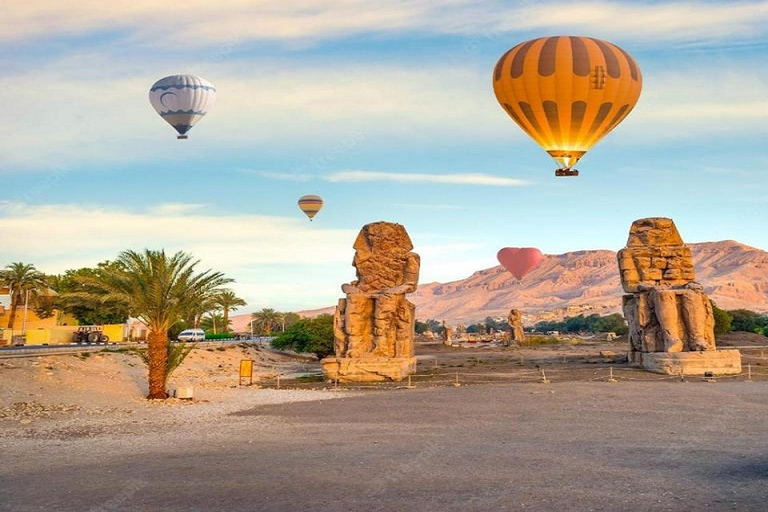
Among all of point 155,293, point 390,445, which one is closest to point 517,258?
point 155,293

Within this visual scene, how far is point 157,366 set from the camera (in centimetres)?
2191

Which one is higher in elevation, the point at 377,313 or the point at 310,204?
the point at 310,204

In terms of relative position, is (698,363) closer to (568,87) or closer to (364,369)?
(364,369)

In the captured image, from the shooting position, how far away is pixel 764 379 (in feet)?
79.8

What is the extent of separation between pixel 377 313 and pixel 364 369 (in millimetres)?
1910

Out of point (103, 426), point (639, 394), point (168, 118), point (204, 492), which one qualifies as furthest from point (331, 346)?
point (204, 492)

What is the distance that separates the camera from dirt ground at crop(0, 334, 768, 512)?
30.4 feet

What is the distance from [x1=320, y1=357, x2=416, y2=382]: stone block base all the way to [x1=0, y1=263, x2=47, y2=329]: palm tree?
135 ft

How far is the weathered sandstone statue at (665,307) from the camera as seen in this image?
2544cm

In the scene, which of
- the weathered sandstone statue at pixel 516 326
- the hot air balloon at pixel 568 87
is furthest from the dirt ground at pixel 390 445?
the weathered sandstone statue at pixel 516 326

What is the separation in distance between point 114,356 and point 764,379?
23.4 meters

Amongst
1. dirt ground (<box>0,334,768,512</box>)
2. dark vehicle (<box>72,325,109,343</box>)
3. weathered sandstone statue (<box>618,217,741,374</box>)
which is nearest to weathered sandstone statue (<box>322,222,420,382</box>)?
dirt ground (<box>0,334,768,512</box>)

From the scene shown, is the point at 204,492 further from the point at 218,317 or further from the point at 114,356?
the point at 218,317

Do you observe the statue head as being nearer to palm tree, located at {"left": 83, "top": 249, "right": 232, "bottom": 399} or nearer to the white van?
palm tree, located at {"left": 83, "top": 249, "right": 232, "bottom": 399}
